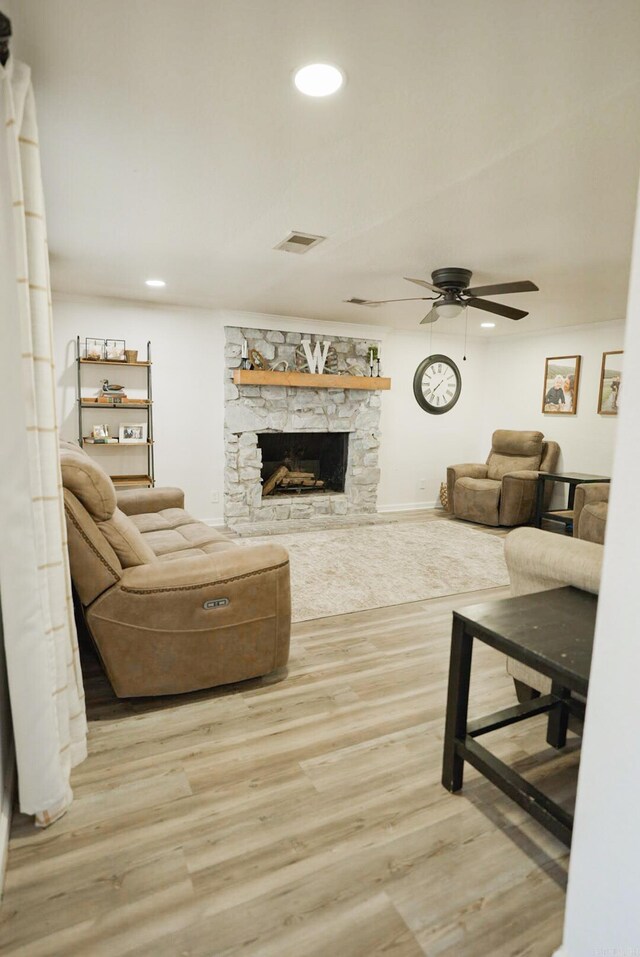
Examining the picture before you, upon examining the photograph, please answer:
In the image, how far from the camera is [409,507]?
703 cm

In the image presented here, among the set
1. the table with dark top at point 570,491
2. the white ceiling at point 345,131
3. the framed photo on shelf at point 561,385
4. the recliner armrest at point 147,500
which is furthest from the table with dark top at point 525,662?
the framed photo on shelf at point 561,385

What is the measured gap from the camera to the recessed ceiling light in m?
1.64

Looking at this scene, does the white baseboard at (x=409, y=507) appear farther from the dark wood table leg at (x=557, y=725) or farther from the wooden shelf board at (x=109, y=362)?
the dark wood table leg at (x=557, y=725)

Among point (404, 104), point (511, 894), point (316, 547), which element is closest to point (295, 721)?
point (511, 894)

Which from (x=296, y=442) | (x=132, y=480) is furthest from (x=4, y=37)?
(x=296, y=442)

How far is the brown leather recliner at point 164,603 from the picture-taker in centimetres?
206

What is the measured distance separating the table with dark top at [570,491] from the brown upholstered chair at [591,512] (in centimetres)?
29

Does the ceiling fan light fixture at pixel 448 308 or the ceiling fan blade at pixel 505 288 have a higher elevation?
the ceiling fan blade at pixel 505 288

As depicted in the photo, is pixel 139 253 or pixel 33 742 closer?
pixel 33 742

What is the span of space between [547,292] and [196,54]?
3737 millimetres

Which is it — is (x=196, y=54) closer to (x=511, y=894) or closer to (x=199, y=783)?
(x=199, y=783)

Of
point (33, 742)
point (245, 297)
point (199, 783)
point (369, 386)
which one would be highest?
point (245, 297)

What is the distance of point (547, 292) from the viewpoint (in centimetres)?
448

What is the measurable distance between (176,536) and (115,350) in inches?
102
